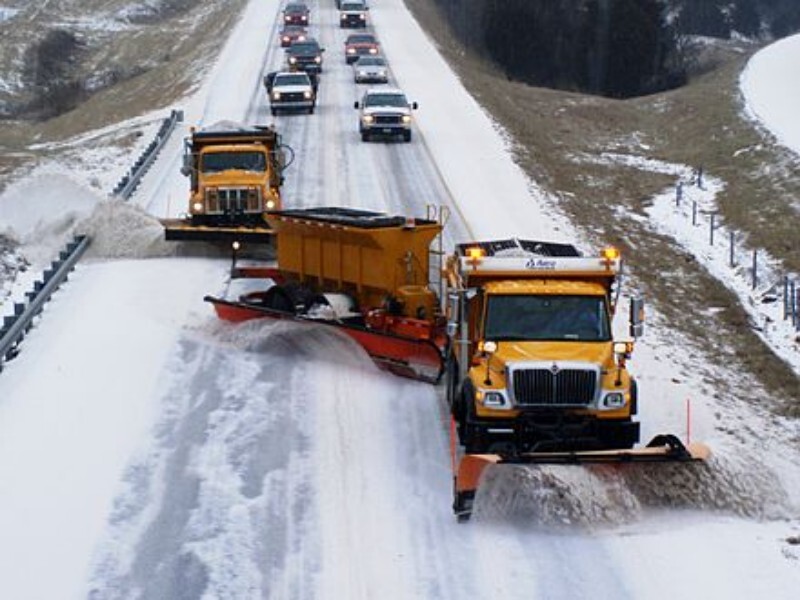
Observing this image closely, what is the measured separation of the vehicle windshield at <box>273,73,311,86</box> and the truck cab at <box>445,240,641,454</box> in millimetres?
34382

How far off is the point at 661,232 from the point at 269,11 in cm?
5151

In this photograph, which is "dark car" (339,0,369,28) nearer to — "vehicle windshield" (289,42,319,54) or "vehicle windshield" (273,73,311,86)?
"vehicle windshield" (289,42,319,54)

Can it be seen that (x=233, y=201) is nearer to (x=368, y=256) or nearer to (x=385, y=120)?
(x=368, y=256)

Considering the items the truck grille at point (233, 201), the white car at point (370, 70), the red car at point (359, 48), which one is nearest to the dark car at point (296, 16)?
the red car at point (359, 48)

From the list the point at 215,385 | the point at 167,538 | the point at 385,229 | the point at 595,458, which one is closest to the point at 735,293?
the point at 385,229

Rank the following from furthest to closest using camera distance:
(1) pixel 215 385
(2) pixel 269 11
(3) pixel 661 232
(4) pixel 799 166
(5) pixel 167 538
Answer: (2) pixel 269 11, (4) pixel 799 166, (3) pixel 661 232, (1) pixel 215 385, (5) pixel 167 538

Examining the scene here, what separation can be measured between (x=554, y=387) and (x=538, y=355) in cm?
42

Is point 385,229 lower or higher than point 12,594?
higher

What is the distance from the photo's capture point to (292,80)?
49.9m

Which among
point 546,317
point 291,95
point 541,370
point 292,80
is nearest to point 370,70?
point 292,80

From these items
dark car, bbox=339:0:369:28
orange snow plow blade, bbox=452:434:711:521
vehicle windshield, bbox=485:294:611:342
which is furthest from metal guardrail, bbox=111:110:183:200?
dark car, bbox=339:0:369:28

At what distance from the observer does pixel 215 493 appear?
14.7m

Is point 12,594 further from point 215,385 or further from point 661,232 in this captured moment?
point 661,232

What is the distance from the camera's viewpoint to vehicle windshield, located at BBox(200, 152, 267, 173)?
2819 cm
